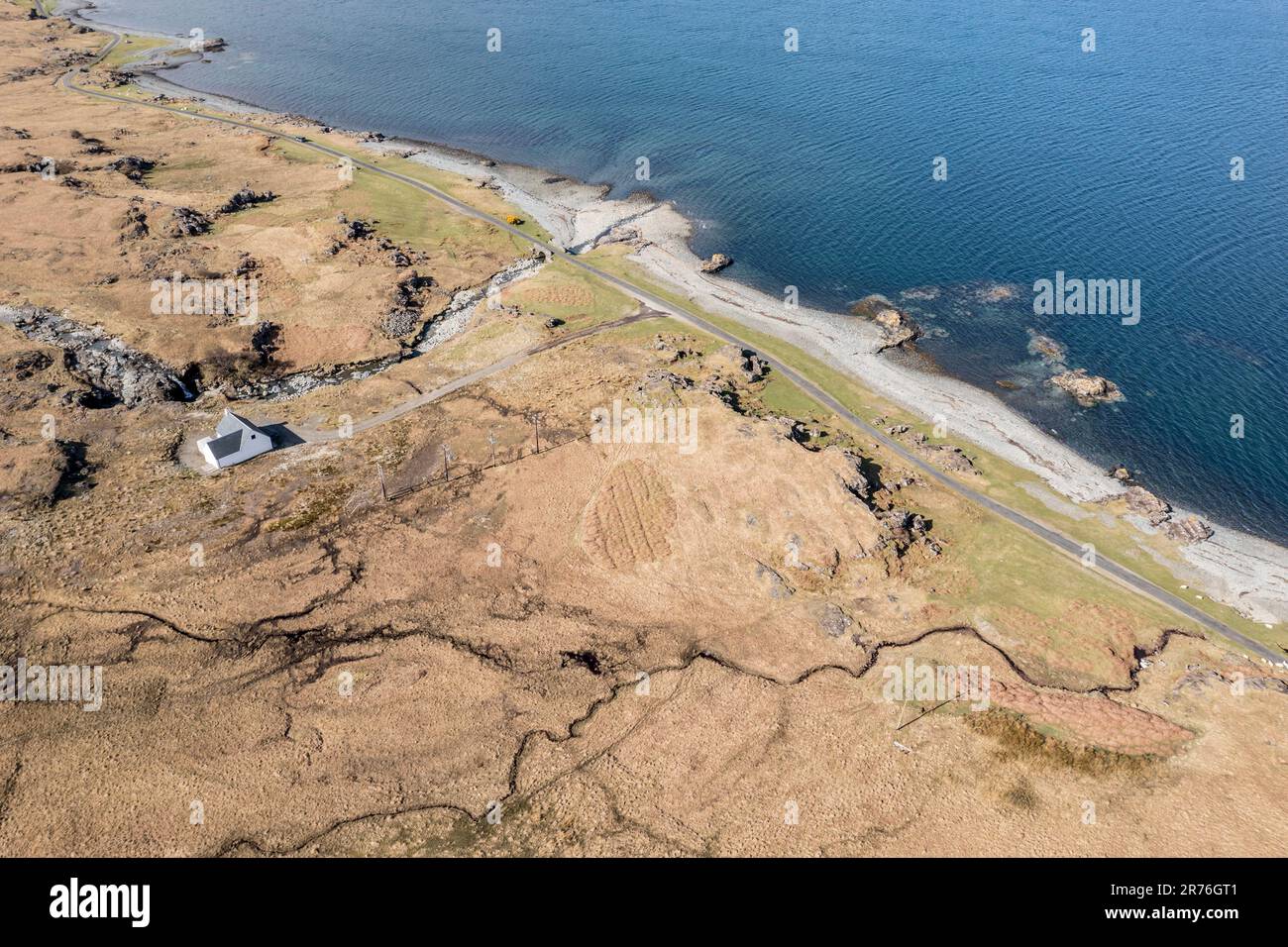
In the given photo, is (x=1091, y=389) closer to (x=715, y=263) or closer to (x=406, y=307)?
(x=715, y=263)

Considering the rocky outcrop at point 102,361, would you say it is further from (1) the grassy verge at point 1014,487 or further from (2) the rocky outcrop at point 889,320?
(2) the rocky outcrop at point 889,320

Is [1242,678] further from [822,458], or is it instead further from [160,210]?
[160,210]

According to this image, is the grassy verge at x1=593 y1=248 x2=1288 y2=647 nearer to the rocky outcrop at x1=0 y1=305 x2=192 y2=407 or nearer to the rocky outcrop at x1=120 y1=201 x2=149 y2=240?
the rocky outcrop at x1=0 y1=305 x2=192 y2=407

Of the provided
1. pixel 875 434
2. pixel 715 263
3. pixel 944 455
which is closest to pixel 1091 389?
pixel 944 455

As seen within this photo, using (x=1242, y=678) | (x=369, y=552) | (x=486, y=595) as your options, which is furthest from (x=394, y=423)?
(x=1242, y=678)

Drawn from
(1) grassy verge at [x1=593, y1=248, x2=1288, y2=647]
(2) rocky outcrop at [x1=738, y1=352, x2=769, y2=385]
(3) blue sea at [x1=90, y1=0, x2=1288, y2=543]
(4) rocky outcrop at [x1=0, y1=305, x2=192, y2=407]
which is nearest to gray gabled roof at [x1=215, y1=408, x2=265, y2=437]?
(4) rocky outcrop at [x1=0, y1=305, x2=192, y2=407]

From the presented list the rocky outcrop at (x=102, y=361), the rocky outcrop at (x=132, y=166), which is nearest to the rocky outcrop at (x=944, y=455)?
the rocky outcrop at (x=102, y=361)
